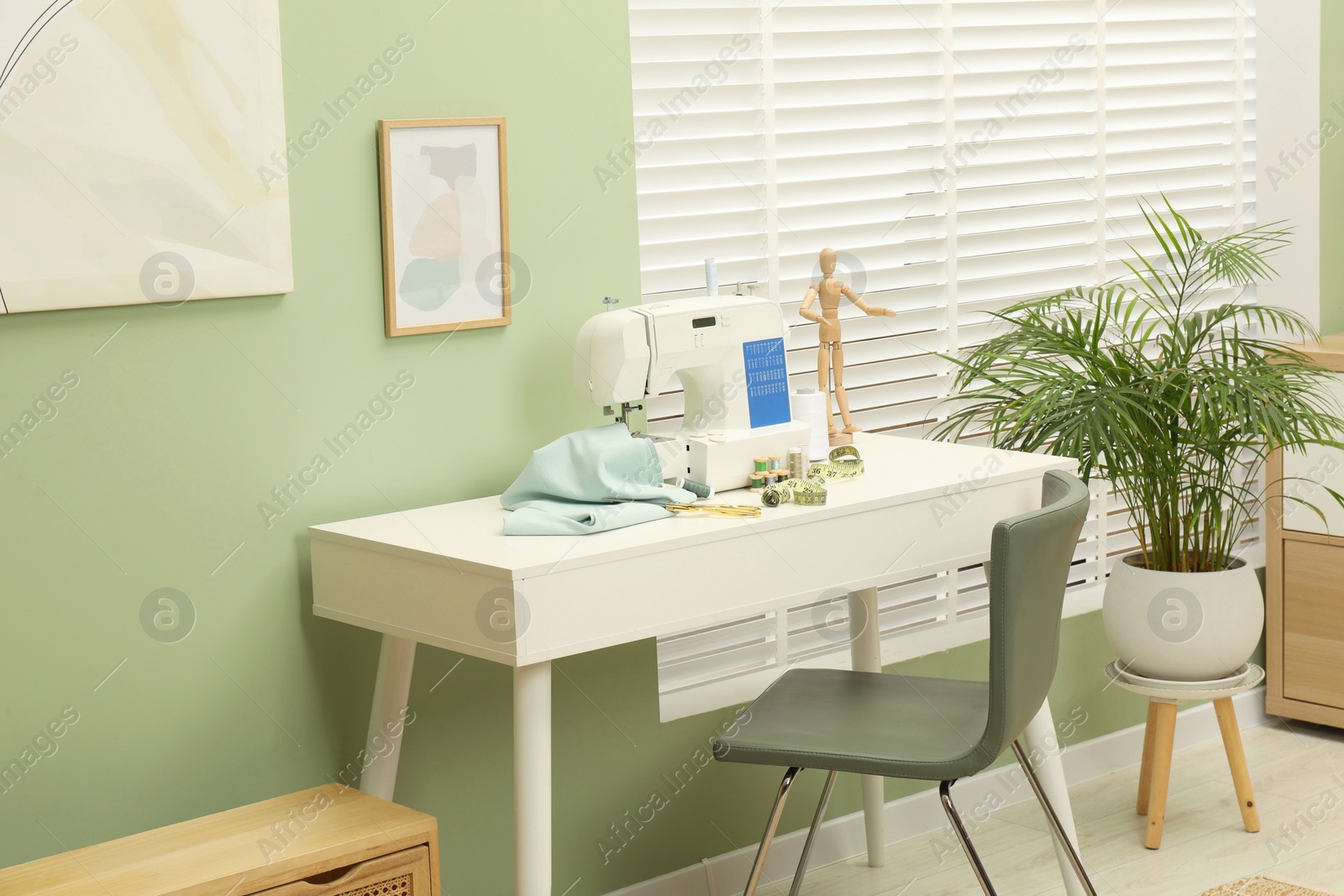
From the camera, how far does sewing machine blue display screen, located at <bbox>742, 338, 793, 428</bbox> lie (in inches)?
91.2

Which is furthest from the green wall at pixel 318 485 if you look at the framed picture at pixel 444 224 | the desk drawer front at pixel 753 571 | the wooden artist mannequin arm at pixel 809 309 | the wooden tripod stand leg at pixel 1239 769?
the wooden tripod stand leg at pixel 1239 769

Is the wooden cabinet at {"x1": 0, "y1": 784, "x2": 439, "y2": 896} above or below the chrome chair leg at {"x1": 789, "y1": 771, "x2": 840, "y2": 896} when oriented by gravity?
above

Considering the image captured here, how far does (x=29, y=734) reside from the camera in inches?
75.9

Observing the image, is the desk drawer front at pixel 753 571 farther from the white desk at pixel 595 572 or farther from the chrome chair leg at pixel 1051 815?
the chrome chair leg at pixel 1051 815

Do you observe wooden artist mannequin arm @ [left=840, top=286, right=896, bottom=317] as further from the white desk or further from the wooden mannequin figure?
the white desk

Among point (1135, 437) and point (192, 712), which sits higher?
point (1135, 437)

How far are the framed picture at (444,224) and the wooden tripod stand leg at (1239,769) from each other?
5.50ft

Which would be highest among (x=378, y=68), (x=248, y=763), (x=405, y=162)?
(x=378, y=68)

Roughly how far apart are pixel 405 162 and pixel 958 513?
1035 millimetres

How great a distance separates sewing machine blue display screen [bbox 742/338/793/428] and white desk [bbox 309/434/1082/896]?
167 mm

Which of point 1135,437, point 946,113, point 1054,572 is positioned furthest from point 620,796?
point 946,113

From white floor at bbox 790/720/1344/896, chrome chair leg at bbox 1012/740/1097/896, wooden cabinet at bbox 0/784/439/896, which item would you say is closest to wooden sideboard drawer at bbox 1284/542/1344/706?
white floor at bbox 790/720/1344/896

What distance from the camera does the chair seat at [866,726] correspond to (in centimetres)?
198

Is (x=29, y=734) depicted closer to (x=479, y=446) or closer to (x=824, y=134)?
(x=479, y=446)
